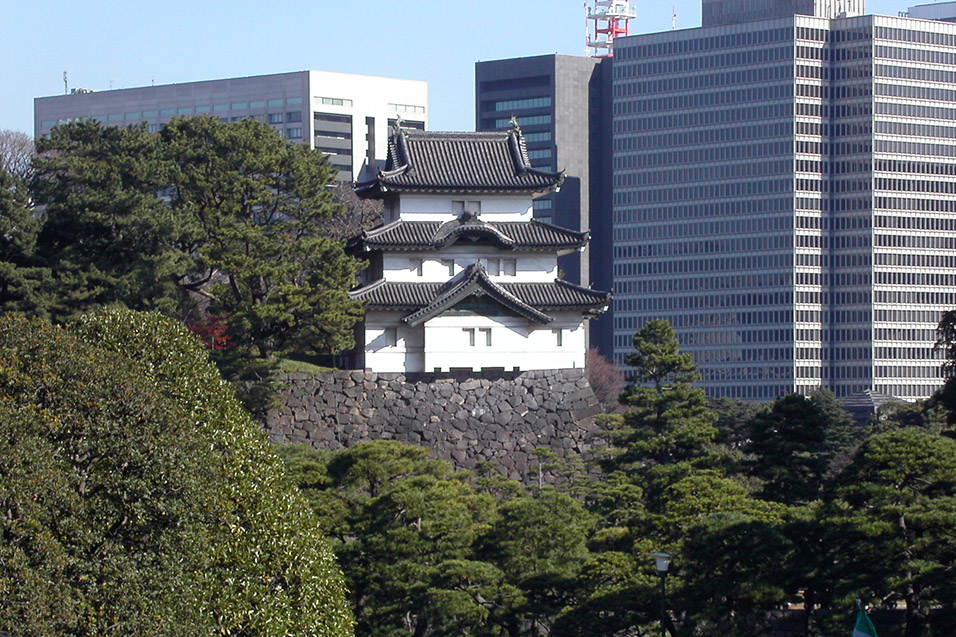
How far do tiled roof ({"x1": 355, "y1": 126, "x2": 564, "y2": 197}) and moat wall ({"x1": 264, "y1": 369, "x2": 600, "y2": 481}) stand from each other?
21.0 ft

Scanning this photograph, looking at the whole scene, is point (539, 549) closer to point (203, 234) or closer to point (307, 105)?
point (203, 234)

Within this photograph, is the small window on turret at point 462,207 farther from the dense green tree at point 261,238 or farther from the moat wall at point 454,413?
the moat wall at point 454,413

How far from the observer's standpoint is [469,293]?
50.3 m

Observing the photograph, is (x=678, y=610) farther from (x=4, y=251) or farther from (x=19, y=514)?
(x=4, y=251)

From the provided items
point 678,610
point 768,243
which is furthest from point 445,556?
point 768,243

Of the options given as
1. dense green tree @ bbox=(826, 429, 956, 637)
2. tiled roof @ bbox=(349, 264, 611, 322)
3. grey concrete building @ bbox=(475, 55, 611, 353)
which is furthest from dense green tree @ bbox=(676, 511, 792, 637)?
grey concrete building @ bbox=(475, 55, 611, 353)

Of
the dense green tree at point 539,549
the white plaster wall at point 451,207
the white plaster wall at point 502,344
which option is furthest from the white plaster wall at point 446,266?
the dense green tree at point 539,549

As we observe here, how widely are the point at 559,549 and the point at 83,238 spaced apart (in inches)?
773

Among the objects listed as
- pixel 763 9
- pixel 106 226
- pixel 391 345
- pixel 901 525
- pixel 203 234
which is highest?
pixel 763 9

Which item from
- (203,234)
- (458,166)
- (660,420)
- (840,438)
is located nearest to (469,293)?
(458,166)

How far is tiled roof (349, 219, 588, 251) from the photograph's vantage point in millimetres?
50656

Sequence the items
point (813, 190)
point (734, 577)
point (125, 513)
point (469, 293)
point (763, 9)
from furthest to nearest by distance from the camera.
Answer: point (763, 9) < point (813, 190) < point (469, 293) < point (734, 577) < point (125, 513)

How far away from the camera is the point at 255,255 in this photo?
156 ft

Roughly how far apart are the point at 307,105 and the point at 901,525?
102 meters
